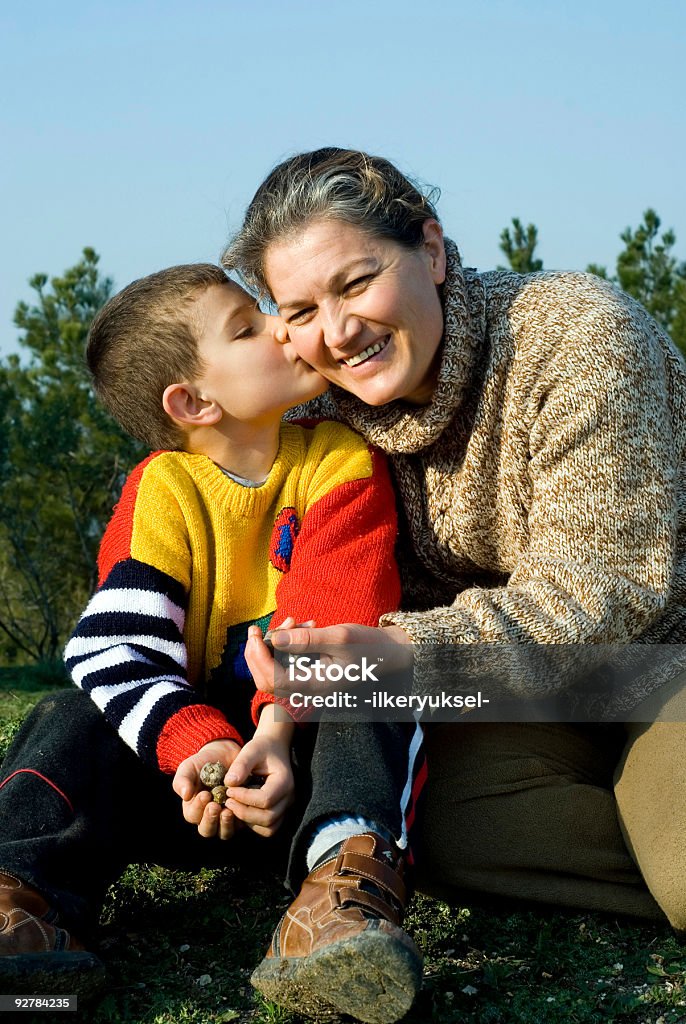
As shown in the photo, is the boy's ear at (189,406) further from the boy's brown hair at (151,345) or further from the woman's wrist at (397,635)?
the woman's wrist at (397,635)

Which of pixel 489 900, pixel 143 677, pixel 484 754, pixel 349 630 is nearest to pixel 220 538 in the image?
pixel 143 677

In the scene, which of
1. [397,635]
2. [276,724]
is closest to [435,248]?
[397,635]

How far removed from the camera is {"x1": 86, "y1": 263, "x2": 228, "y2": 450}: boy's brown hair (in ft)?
10.0

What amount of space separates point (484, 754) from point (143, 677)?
0.87 m

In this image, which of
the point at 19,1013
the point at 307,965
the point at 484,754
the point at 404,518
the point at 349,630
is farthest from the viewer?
the point at 404,518

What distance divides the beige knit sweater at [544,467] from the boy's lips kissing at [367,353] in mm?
157

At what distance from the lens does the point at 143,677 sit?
106 inches

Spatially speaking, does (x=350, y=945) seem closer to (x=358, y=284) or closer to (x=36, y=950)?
(x=36, y=950)

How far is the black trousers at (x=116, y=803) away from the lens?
2.37 metres

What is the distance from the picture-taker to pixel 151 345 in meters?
3.09

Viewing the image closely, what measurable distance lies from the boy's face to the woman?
72mm

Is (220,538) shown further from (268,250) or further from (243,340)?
(268,250)

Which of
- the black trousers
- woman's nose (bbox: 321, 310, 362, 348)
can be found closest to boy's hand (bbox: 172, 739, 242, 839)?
the black trousers

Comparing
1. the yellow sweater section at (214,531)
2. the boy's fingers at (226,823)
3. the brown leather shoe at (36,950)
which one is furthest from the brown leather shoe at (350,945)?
the yellow sweater section at (214,531)
